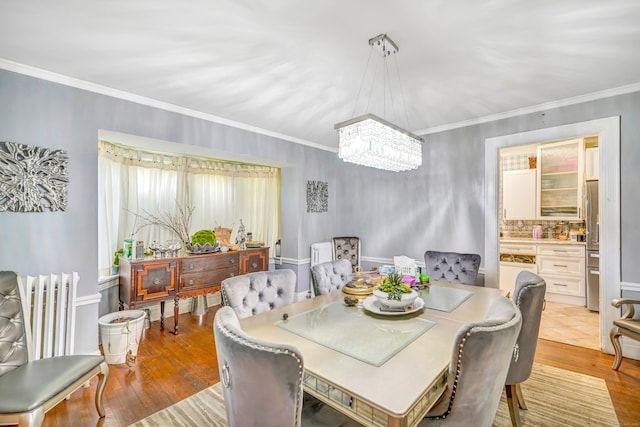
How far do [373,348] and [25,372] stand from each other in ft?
6.86

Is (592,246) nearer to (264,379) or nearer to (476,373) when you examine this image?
(476,373)

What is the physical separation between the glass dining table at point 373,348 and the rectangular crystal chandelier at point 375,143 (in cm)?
105

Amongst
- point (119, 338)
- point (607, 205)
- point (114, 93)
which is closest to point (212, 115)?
point (114, 93)

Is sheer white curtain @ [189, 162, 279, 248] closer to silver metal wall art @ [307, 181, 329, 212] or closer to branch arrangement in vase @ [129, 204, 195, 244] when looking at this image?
branch arrangement in vase @ [129, 204, 195, 244]

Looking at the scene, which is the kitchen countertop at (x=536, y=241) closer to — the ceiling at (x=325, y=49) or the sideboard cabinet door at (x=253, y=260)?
the ceiling at (x=325, y=49)

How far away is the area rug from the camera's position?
1918mm

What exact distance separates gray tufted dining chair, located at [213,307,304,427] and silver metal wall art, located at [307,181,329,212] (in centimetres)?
361

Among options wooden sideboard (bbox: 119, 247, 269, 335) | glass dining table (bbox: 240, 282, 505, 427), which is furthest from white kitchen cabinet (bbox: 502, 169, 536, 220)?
wooden sideboard (bbox: 119, 247, 269, 335)

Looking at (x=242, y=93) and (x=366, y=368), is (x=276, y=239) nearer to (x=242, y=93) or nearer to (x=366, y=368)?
(x=242, y=93)

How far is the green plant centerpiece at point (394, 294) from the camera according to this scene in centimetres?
180

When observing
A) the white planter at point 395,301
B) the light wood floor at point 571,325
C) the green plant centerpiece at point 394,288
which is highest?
the green plant centerpiece at point 394,288

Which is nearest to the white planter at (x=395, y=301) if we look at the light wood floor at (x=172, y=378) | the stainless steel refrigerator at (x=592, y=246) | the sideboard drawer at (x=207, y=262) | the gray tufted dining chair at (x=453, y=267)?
the gray tufted dining chair at (x=453, y=267)

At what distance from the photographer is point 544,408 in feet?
6.71

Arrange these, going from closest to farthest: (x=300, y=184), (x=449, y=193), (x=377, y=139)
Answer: (x=377, y=139) → (x=449, y=193) → (x=300, y=184)
